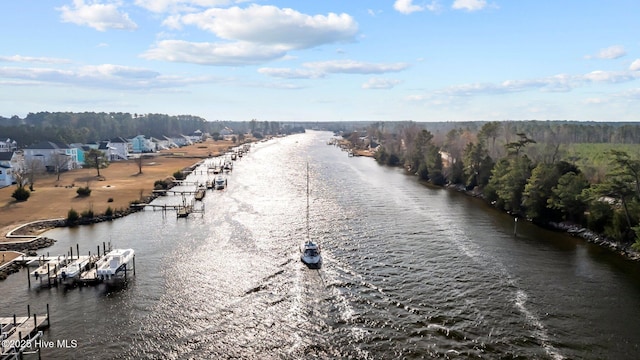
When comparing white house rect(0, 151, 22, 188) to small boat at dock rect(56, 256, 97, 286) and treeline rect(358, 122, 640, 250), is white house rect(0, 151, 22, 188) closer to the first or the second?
small boat at dock rect(56, 256, 97, 286)

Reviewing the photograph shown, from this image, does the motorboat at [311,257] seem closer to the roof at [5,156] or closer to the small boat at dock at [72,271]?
the small boat at dock at [72,271]

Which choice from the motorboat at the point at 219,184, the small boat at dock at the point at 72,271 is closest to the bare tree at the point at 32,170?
the motorboat at the point at 219,184

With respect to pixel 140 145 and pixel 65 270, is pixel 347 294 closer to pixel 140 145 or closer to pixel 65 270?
pixel 65 270

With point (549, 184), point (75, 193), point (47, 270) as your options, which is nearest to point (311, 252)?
point (47, 270)

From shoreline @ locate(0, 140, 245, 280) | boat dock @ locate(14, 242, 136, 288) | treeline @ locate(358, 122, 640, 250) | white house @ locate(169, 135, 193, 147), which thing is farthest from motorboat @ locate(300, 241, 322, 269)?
white house @ locate(169, 135, 193, 147)

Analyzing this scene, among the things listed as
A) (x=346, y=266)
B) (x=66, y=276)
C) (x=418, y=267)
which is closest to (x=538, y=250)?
(x=418, y=267)
